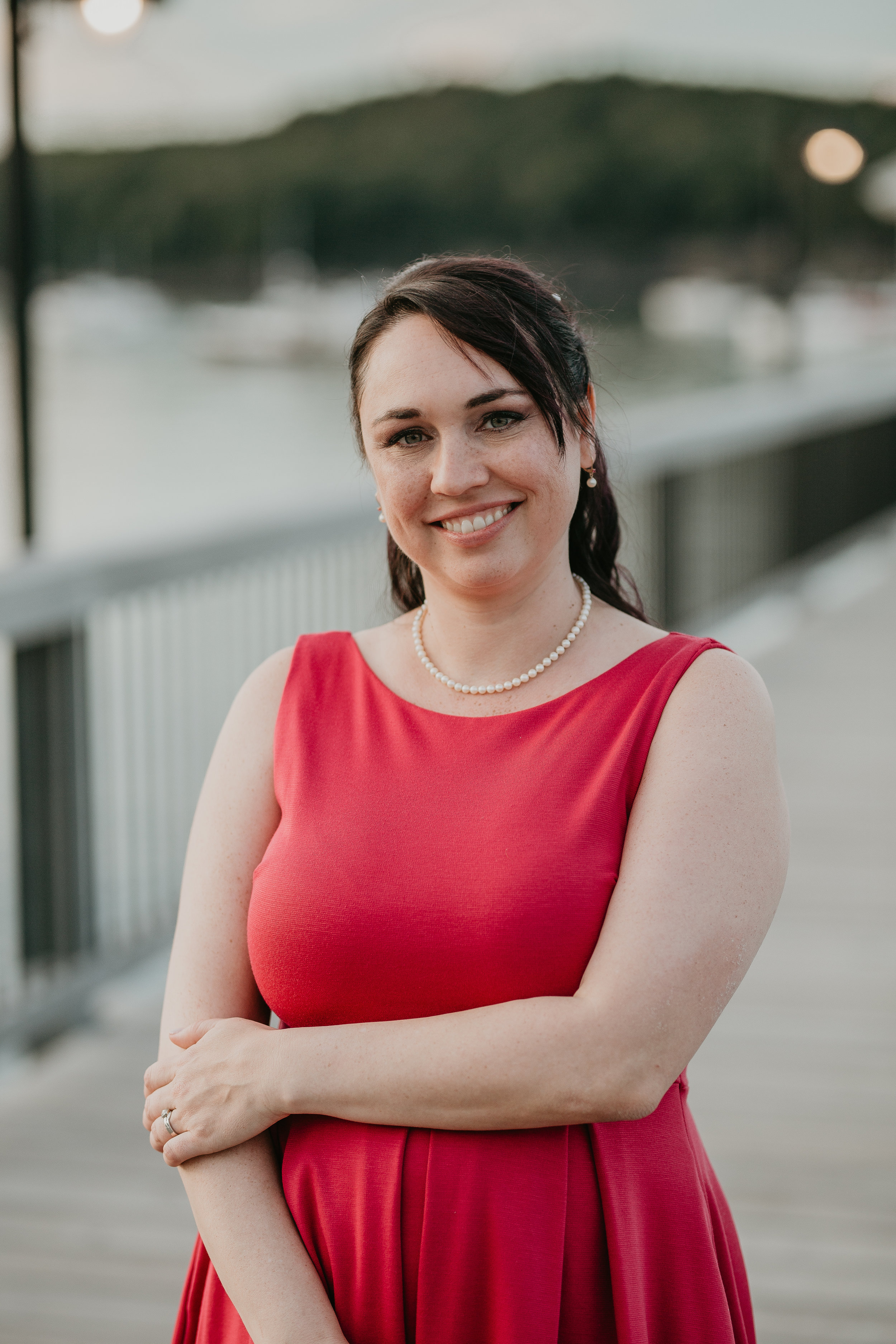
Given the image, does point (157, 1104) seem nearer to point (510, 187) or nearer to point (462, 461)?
point (462, 461)

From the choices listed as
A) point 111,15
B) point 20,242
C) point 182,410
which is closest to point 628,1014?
point 20,242

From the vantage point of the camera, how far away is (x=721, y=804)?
46.0 inches

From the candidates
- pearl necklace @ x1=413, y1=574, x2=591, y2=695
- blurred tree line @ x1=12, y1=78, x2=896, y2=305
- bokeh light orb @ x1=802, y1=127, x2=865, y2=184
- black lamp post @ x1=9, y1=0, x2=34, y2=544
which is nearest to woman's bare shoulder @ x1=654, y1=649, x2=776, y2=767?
pearl necklace @ x1=413, y1=574, x2=591, y2=695

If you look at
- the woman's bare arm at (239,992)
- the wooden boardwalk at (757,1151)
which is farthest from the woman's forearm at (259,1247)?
the wooden boardwalk at (757,1151)

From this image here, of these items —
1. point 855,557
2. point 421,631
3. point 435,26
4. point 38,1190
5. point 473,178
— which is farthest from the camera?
point 473,178

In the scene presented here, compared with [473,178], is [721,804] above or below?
below

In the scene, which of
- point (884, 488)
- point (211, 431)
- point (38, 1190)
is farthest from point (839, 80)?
point (211, 431)

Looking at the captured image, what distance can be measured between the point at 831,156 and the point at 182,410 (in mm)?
27253

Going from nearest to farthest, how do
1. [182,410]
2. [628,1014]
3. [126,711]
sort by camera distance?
[628,1014], [126,711], [182,410]

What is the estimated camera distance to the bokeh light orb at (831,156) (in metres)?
12.7

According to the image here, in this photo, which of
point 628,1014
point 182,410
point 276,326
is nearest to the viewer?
point 628,1014

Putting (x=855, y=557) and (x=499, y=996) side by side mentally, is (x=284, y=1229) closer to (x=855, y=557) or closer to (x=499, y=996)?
(x=499, y=996)

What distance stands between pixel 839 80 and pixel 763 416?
1116 centimetres

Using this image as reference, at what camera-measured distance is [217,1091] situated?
122 cm
